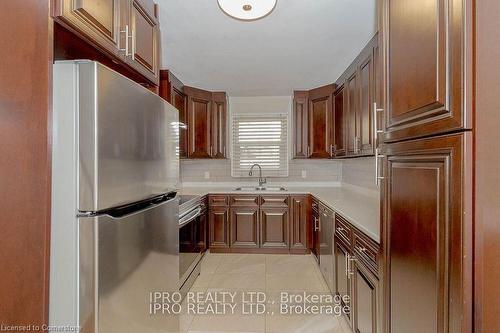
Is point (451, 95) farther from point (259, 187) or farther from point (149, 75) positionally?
point (259, 187)

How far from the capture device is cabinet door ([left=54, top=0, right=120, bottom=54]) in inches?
36.6

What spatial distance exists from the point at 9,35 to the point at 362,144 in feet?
7.63

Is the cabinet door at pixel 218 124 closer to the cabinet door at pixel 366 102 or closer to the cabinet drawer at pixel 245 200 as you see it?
the cabinet drawer at pixel 245 200

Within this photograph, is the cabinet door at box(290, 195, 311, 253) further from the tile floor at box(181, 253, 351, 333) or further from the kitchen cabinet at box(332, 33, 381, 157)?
the kitchen cabinet at box(332, 33, 381, 157)

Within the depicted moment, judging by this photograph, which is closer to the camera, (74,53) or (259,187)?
(74,53)

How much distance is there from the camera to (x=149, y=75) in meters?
1.59

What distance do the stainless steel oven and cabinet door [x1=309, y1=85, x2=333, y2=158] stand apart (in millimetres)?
1677

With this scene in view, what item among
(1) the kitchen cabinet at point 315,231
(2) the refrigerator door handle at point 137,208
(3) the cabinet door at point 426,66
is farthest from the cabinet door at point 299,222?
(3) the cabinet door at point 426,66

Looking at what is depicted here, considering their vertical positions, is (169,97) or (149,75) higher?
(169,97)

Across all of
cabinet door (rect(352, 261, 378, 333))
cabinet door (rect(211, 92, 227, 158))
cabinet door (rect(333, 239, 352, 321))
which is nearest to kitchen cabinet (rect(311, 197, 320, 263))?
cabinet door (rect(333, 239, 352, 321))

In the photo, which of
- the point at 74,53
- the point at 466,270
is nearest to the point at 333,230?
the point at 466,270

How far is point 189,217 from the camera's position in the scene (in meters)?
2.62

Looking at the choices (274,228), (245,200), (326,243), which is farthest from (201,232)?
(326,243)

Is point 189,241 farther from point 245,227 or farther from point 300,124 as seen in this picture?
point 300,124
